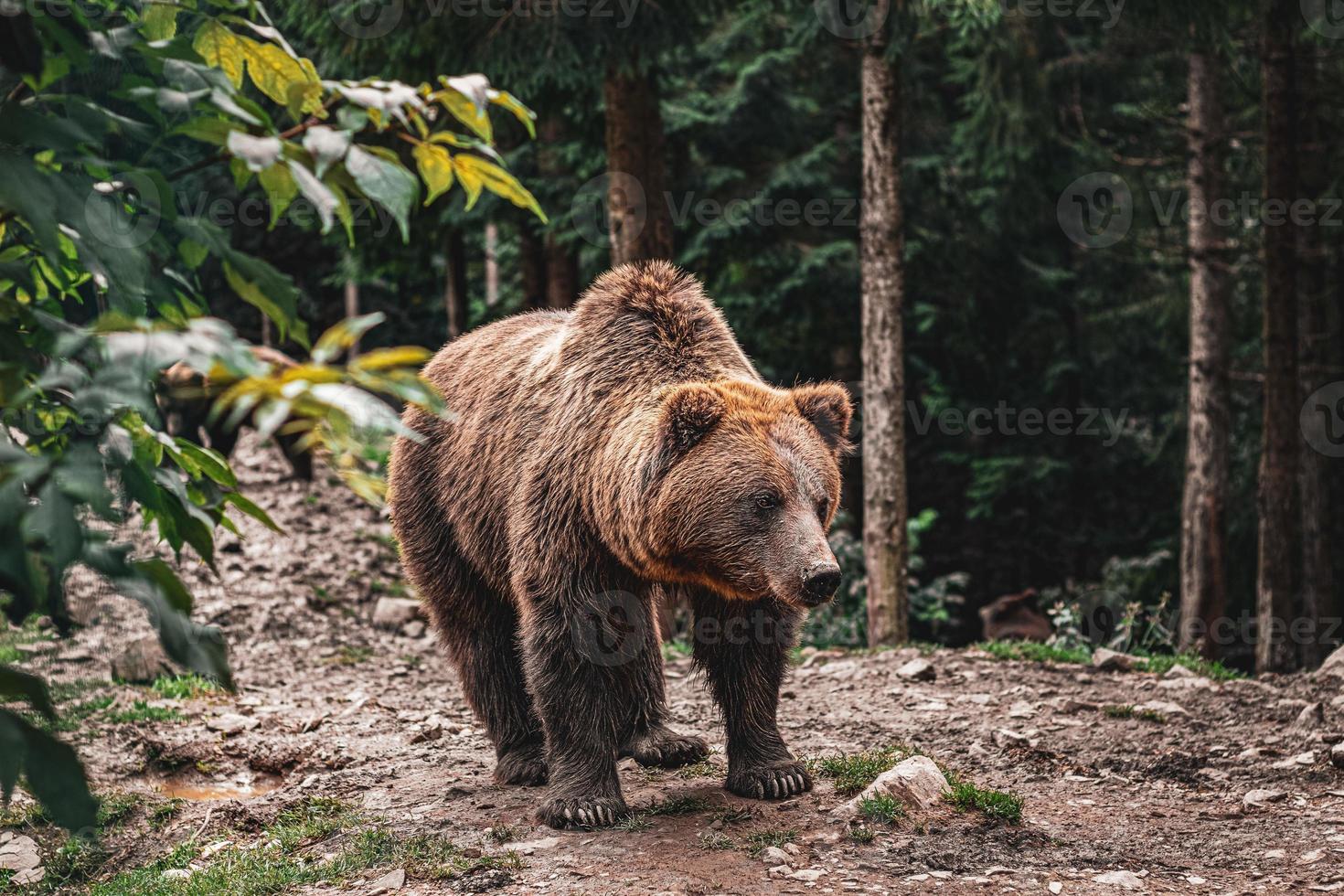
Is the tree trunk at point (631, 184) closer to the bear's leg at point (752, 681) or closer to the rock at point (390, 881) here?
the bear's leg at point (752, 681)

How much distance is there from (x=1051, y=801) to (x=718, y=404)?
2.37m

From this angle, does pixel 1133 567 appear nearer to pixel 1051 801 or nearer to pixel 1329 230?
pixel 1329 230

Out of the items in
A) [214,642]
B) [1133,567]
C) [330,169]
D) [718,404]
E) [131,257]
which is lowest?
[1133,567]

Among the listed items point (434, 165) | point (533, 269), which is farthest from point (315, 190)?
point (533, 269)

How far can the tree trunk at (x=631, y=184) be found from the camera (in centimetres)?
927

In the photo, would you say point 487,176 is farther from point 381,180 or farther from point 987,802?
point 987,802

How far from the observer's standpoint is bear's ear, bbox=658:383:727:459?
14.9 feet

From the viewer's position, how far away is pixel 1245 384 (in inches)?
700

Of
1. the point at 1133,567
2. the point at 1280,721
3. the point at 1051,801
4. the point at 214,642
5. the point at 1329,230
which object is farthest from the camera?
the point at 1133,567

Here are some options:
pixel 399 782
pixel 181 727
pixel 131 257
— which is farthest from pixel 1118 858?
pixel 181 727

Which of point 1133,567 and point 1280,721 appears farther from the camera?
point 1133,567

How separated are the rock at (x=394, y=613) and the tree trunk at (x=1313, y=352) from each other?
8.97 metres

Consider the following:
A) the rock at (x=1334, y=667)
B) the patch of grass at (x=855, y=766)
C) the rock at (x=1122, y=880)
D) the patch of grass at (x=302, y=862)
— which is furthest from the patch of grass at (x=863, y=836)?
the rock at (x=1334, y=667)

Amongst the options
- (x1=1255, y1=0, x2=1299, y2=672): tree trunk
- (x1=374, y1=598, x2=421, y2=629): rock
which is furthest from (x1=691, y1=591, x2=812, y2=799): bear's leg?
(x1=1255, y1=0, x2=1299, y2=672): tree trunk
